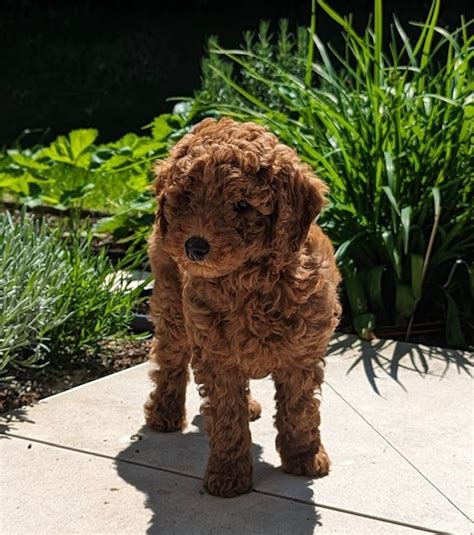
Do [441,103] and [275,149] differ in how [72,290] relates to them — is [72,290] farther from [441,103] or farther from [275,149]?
[441,103]

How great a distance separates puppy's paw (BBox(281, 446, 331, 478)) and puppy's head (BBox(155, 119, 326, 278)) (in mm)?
876

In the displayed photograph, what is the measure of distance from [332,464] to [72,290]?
1829mm

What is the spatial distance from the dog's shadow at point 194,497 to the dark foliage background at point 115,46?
9.08 meters

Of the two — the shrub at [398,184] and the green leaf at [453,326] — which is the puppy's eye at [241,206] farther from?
the green leaf at [453,326]

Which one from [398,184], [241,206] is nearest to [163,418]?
[241,206]

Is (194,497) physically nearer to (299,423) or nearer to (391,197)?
(299,423)

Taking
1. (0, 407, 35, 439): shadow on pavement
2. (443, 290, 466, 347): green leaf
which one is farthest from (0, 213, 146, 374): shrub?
(443, 290, 466, 347): green leaf

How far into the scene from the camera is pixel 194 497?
3766mm

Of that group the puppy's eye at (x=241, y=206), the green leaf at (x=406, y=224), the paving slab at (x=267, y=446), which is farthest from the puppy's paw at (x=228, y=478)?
the green leaf at (x=406, y=224)

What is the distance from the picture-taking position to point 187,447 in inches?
167

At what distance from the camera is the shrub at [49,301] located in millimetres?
4754

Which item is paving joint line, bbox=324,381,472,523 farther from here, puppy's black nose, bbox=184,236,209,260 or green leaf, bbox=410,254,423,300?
puppy's black nose, bbox=184,236,209,260

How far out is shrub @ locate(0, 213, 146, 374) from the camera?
4.75 m

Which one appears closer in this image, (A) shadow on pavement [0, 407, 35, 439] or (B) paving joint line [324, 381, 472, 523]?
(B) paving joint line [324, 381, 472, 523]
